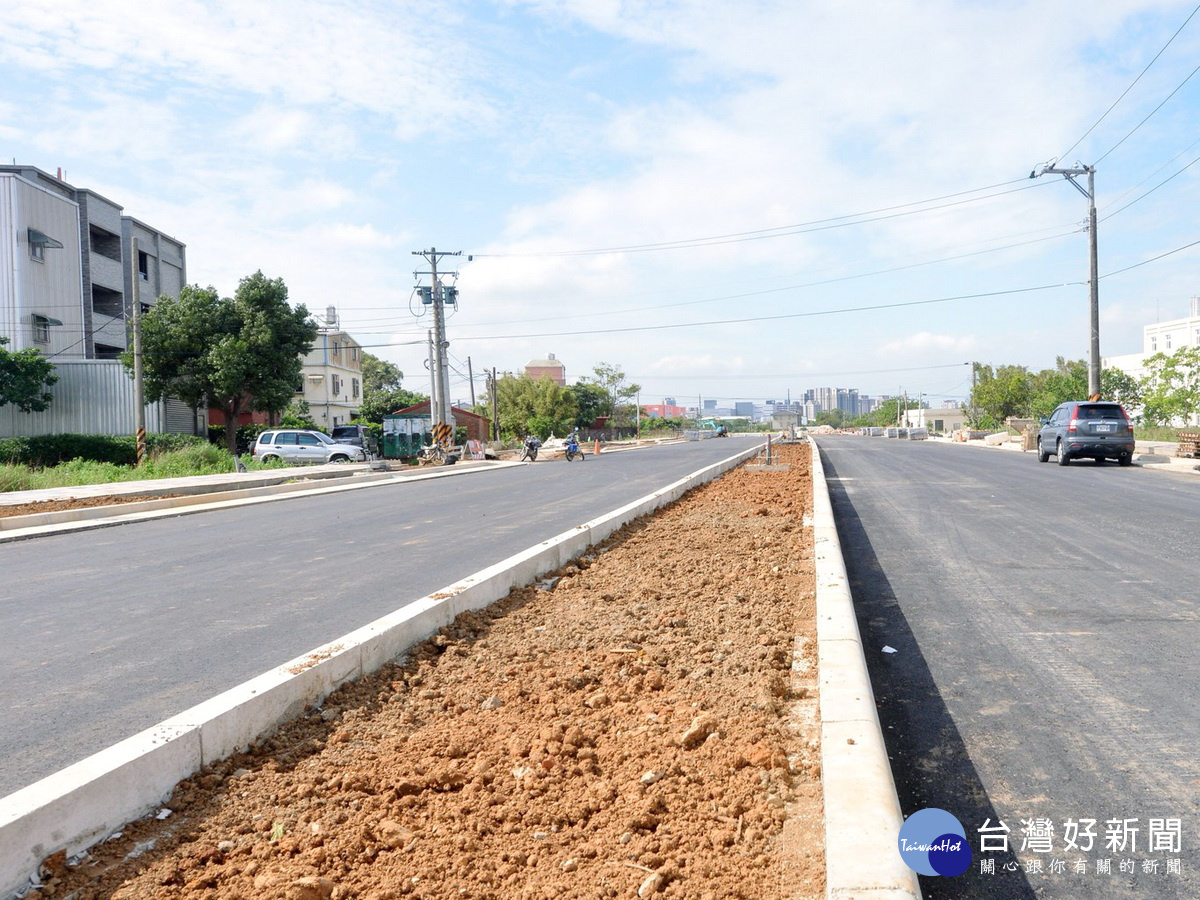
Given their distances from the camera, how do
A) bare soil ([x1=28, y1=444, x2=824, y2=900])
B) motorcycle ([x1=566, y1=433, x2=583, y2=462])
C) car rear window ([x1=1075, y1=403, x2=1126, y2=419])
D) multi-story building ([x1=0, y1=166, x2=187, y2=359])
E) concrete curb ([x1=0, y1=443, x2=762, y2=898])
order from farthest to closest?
motorcycle ([x1=566, y1=433, x2=583, y2=462]) < multi-story building ([x1=0, y1=166, x2=187, y2=359]) < car rear window ([x1=1075, y1=403, x2=1126, y2=419]) < concrete curb ([x1=0, y1=443, x2=762, y2=898]) < bare soil ([x1=28, y1=444, x2=824, y2=900])

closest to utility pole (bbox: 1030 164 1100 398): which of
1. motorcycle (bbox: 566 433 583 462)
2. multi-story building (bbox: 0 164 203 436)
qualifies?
motorcycle (bbox: 566 433 583 462)

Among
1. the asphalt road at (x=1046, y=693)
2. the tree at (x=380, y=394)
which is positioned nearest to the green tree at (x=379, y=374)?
the tree at (x=380, y=394)

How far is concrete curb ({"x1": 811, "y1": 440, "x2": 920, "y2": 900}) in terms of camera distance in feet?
7.78

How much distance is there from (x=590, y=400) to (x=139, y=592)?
84622 mm

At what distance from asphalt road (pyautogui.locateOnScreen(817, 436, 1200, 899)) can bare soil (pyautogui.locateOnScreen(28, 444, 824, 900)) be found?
0.54 metres

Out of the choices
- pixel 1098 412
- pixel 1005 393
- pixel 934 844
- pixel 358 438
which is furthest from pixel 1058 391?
pixel 934 844

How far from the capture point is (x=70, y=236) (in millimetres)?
37938

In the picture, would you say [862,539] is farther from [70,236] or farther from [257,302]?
[70,236]

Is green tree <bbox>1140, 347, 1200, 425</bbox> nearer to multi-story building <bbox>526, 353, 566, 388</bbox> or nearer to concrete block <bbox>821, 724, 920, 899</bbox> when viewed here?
concrete block <bbox>821, 724, 920, 899</bbox>

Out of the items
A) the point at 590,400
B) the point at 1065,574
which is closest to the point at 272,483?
the point at 1065,574

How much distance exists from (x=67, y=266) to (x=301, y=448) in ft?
50.0

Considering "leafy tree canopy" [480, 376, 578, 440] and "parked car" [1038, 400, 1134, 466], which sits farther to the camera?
"leafy tree canopy" [480, 376, 578, 440]

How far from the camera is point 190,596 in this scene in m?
7.15

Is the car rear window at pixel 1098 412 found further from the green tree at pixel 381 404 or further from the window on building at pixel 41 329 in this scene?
the green tree at pixel 381 404
